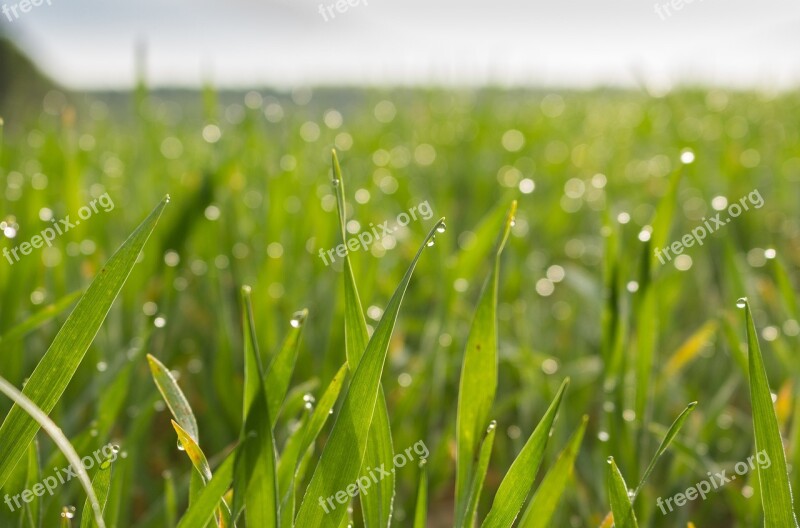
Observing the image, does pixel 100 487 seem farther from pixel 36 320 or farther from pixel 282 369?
pixel 36 320

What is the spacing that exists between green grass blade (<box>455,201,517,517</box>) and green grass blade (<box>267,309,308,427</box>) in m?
0.16

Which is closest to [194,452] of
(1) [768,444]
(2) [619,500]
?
(2) [619,500]

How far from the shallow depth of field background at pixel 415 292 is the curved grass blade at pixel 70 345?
5.2 inches

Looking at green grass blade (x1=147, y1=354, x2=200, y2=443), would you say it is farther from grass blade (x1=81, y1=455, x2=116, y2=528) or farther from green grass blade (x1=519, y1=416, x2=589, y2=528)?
green grass blade (x1=519, y1=416, x2=589, y2=528)

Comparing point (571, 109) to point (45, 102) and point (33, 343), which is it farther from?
point (45, 102)

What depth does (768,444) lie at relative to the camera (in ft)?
2.03

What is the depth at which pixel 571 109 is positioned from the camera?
3.92m

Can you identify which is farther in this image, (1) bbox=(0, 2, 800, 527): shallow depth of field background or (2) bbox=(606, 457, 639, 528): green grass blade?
(1) bbox=(0, 2, 800, 527): shallow depth of field background

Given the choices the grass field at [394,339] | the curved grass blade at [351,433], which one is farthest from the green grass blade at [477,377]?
the curved grass blade at [351,433]

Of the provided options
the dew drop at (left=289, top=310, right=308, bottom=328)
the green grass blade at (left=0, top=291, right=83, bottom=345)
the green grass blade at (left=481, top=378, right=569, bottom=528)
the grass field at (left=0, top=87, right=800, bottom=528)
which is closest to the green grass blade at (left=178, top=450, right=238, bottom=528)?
the grass field at (left=0, top=87, right=800, bottom=528)

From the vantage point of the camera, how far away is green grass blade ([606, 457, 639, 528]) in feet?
2.05

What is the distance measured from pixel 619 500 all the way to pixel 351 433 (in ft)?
0.79

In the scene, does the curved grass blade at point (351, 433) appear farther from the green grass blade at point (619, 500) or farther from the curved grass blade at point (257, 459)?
the green grass blade at point (619, 500)

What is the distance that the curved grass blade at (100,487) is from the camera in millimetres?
608
